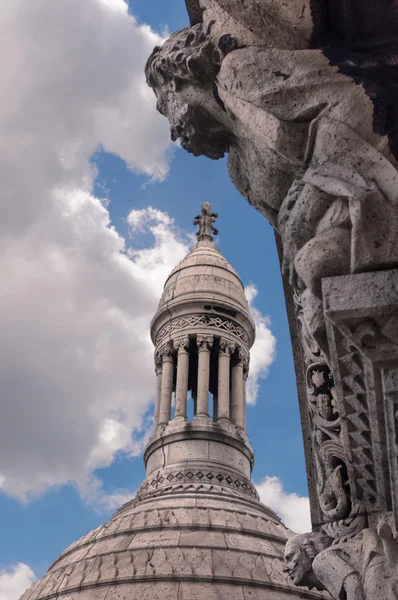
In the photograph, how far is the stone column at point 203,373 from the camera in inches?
709

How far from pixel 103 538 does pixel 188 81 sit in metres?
10.6

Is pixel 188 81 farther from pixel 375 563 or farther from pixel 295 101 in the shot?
pixel 375 563

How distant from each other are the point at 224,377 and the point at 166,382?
5.33 ft

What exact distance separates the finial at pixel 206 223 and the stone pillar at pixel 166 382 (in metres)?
5.65

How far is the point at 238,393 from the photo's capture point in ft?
62.7

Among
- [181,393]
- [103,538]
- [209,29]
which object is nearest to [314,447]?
[209,29]

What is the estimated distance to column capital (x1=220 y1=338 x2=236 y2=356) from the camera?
62.7ft

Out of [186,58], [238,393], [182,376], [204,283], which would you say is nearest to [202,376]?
[182,376]

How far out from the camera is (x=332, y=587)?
3682 mm

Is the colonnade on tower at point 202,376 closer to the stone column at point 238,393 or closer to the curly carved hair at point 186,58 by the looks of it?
the stone column at point 238,393

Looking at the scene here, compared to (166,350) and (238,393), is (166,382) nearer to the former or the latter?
(166,350)

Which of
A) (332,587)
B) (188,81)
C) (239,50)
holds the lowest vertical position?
(332,587)

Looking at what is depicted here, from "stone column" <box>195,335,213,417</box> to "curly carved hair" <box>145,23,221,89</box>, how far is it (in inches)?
551

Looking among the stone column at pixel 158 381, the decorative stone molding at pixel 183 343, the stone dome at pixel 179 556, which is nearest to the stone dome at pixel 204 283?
the decorative stone molding at pixel 183 343
